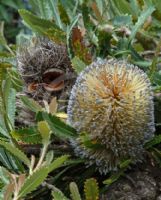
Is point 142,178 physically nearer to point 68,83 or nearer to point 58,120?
point 58,120

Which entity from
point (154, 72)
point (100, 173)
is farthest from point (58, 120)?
point (154, 72)

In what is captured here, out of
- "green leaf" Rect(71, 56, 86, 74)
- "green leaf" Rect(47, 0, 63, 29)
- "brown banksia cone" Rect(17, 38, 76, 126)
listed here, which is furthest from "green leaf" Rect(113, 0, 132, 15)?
"green leaf" Rect(71, 56, 86, 74)

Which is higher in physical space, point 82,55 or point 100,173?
point 82,55

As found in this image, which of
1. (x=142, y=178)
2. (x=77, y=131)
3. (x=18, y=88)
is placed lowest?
(x=142, y=178)

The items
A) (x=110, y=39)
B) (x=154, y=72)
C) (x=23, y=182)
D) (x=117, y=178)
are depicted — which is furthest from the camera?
(x=110, y=39)

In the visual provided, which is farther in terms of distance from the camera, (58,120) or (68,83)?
(68,83)

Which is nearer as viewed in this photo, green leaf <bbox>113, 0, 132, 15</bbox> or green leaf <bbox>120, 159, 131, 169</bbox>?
green leaf <bbox>120, 159, 131, 169</bbox>

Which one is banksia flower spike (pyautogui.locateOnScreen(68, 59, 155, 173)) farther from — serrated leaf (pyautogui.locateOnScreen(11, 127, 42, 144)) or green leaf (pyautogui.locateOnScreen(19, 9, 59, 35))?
green leaf (pyautogui.locateOnScreen(19, 9, 59, 35))
